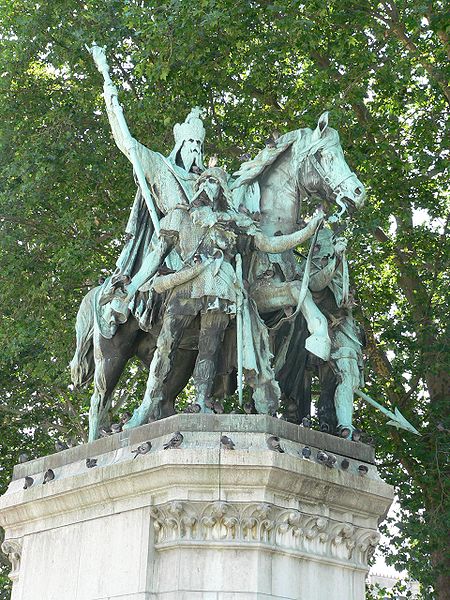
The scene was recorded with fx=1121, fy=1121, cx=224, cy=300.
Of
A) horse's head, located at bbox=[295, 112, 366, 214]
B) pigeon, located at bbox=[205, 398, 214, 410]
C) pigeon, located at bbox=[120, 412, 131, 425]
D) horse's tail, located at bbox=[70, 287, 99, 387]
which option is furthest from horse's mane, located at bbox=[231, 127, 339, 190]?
pigeon, located at bbox=[120, 412, 131, 425]

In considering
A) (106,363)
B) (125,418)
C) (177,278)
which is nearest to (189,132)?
(177,278)

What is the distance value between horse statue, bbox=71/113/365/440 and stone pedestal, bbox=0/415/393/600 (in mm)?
1142

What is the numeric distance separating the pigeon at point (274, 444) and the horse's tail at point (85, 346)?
284 centimetres

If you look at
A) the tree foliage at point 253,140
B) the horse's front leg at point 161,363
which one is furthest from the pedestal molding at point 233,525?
the tree foliage at point 253,140

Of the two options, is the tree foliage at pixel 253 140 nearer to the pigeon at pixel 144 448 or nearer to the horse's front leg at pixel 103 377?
the horse's front leg at pixel 103 377

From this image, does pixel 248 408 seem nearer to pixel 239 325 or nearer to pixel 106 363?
pixel 239 325

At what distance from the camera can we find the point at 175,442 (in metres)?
8.23

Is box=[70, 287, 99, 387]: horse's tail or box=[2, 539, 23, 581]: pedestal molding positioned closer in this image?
box=[2, 539, 23, 581]: pedestal molding

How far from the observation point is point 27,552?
31.3 feet

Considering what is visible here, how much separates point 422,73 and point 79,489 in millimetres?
9772

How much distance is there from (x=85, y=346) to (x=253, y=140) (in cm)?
895

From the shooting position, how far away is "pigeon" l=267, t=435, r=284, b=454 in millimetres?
8234

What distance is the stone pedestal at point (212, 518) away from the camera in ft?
26.5

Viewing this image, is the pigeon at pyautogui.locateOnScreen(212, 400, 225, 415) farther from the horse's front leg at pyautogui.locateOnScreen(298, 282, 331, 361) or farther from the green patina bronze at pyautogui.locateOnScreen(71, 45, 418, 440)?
the horse's front leg at pyautogui.locateOnScreen(298, 282, 331, 361)
